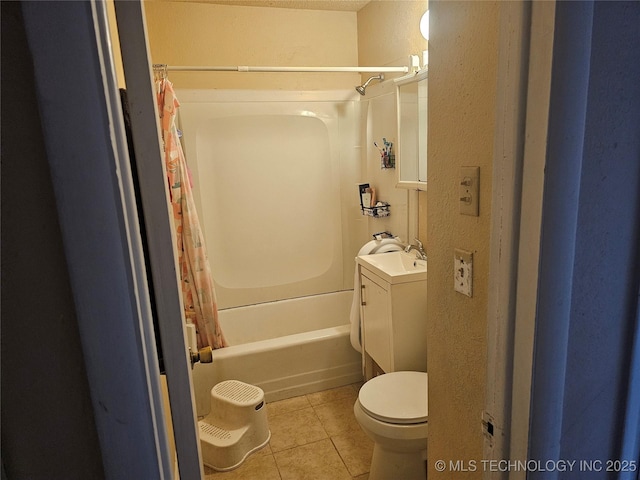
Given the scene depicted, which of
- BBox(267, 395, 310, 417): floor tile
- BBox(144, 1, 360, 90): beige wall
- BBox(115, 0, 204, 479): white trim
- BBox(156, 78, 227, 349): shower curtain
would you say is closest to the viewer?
BBox(115, 0, 204, 479): white trim

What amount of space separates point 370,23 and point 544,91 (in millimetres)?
2417

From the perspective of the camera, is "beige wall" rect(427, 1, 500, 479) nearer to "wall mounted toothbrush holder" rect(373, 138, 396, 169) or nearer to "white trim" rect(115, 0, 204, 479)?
"white trim" rect(115, 0, 204, 479)

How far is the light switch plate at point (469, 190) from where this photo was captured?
971 mm

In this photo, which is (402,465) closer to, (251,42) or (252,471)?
(252,471)

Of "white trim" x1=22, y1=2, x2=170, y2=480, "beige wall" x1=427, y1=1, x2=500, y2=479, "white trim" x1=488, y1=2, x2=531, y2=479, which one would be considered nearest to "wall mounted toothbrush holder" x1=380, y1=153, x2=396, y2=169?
"beige wall" x1=427, y1=1, x2=500, y2=479

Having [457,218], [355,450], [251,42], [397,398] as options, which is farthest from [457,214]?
[251,42]

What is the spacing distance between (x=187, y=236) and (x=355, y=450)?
1401 millimetres

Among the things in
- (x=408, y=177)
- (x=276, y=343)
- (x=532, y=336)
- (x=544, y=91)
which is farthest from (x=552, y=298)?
(x=276, y=343)

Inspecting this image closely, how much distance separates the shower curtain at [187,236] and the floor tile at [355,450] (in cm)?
89

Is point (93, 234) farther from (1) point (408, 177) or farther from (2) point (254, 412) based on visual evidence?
(1) point (408, 177)

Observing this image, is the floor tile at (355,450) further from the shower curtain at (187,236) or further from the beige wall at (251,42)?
the beige wall at (251,42)

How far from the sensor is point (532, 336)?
0.78m

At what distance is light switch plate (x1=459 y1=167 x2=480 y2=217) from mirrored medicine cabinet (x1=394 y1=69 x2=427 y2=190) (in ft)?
3.82

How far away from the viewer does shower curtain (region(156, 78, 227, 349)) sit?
2.02 m
